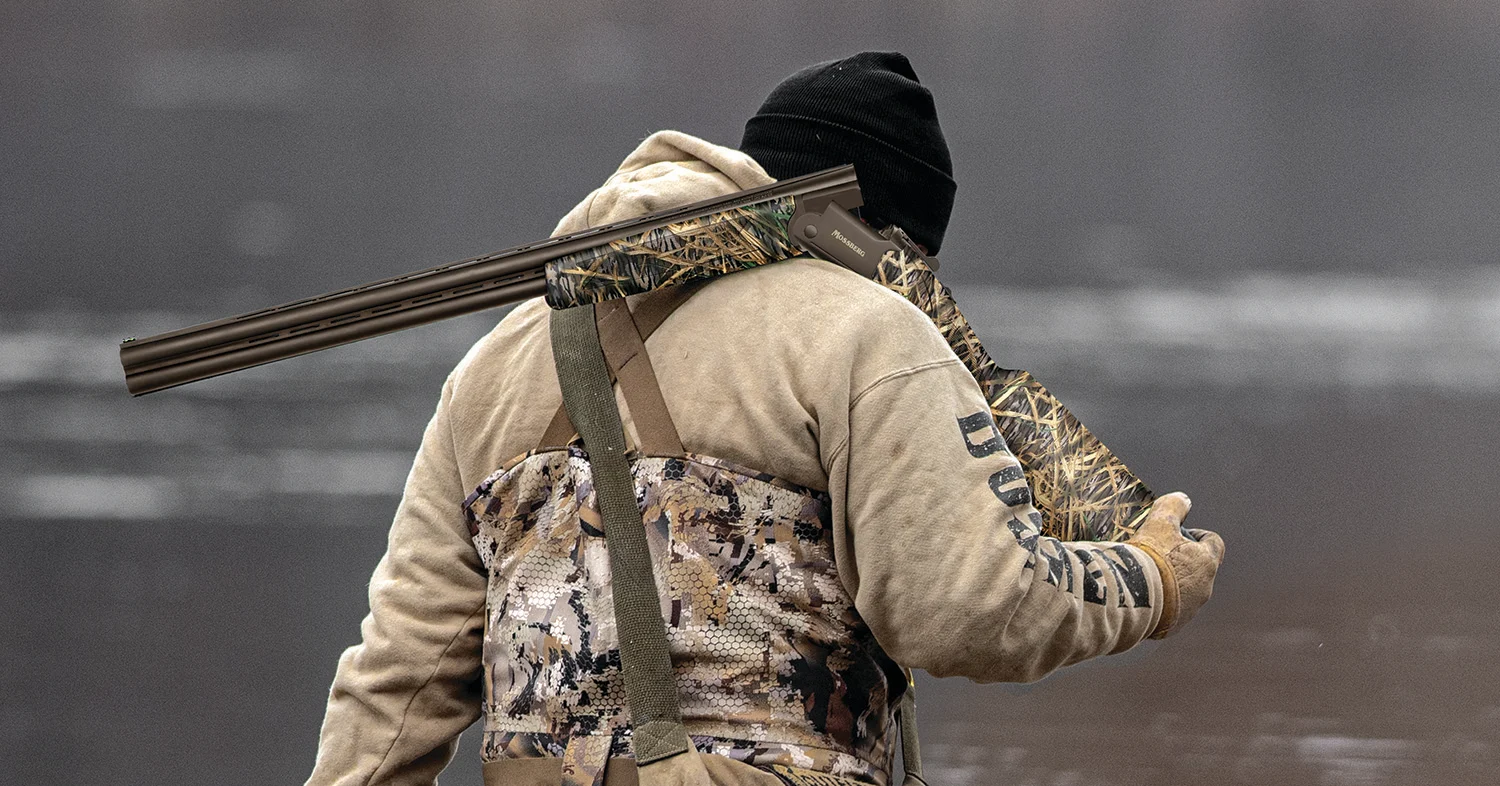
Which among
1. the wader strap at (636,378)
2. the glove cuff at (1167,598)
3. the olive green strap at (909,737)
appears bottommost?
the olive green strap at (909,737)

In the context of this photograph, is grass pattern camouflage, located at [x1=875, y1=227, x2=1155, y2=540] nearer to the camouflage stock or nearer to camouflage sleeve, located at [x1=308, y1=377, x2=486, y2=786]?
the camouflage stock

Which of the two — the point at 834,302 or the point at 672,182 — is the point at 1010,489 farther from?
the point at 672,182

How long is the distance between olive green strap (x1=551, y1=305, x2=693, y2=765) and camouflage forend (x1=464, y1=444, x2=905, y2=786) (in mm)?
14

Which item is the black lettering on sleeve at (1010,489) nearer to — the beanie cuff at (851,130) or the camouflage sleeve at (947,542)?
the camouflage sleeve at (947,542)

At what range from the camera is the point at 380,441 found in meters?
2.98

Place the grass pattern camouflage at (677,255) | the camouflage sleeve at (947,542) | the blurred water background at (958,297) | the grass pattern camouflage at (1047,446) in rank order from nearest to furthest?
the camouflage sleeve at (947,542) < the grass pattern camouflage at (677,255) < the grass pattern camouflage at (1047,446) < the blurred water background at (958,297)

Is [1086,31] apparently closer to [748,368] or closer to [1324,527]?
[1324,527]

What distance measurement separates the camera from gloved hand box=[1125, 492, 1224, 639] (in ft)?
3.77

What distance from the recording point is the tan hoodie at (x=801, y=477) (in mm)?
1018

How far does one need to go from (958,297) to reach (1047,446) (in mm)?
1624

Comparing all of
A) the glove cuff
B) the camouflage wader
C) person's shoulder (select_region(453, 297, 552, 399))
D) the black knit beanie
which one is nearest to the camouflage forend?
the camouflage wader

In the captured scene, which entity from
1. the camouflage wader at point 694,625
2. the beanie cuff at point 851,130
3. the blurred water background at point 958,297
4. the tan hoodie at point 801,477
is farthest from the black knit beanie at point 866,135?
the blurred water background at point 958,297

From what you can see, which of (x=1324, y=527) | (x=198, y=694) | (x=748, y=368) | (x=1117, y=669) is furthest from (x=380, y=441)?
(x=748, y=368)

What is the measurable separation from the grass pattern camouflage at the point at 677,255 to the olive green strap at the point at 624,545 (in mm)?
33
